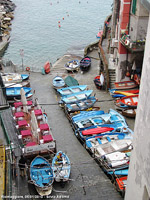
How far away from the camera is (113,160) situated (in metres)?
21.6

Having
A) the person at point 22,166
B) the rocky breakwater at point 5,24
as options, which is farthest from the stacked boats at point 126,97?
the rocky breakwater at point 5,24

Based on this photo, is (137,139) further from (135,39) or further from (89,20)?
(89,20)

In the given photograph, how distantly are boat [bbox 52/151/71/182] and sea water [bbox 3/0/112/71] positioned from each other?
22.0m

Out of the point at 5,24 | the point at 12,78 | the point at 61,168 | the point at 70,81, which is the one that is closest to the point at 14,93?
the point at 12,78

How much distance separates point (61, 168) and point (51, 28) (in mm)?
63677

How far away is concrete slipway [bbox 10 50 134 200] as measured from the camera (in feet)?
64.7

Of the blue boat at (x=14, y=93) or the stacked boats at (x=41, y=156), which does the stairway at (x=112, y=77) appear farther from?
the stacked boats at (x=41, y=156)

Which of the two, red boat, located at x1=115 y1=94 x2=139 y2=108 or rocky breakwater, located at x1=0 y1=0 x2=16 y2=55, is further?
rocky breakwater, located at x1=0 y1=0 x2=16 y2=55

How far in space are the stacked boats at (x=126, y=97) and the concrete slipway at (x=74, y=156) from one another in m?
0.95

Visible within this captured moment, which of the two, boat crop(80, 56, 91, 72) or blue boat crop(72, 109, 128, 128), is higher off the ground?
boat crop(80, 56, 91, 72)

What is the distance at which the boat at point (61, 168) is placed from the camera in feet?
65.9

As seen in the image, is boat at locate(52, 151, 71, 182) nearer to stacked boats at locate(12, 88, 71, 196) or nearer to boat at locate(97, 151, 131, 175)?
stacked boats at locate(12, 88, 71, 196)

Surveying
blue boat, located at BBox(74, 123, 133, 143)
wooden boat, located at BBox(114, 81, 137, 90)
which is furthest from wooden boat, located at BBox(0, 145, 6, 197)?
wooden boat, located at BBox(114, 81, 137, 90)

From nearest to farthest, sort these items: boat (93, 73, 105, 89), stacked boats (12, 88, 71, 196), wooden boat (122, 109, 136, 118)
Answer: stacked boats (12, 88, 71, 196)
wooden boat (122, 109, 136, 118)
boat (93, 73, 105, 89)
